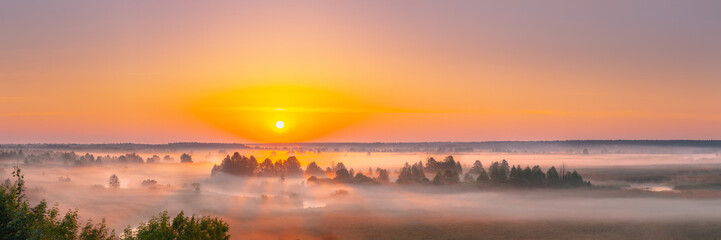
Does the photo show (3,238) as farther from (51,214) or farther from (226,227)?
(226,227)

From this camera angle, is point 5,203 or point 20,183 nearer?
point 5,203

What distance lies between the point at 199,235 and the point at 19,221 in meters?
21.9

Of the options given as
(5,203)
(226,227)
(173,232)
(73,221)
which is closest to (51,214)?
(73,221)

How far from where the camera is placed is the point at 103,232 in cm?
10469

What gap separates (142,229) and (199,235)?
7597 millimetres

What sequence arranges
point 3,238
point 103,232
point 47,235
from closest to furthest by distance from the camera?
1. point 3,238
2. point 47,235
3. point 103,232

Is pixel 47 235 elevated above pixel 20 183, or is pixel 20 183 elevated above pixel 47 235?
pixel 20 183

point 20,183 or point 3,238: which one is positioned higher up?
point 20,183

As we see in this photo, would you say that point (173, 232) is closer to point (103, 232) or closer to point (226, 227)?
point (226, 227)

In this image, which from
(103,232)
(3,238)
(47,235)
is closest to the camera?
(3,238)

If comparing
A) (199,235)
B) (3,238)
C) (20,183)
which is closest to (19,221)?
(3,238)

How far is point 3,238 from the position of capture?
83625 millimetres

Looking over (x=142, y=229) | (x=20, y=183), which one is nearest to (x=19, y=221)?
(x=20, y=183)

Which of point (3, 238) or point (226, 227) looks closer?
point (3, 238)
